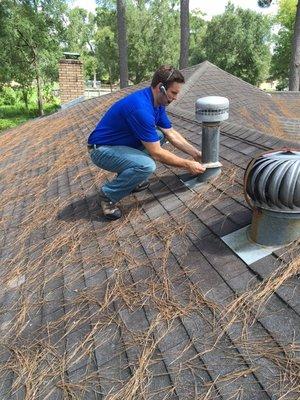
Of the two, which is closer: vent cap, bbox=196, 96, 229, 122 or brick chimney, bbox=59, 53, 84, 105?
vent cap, bbox=196, 96, 229, 122

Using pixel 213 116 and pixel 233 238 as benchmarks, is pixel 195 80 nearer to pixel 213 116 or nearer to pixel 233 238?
pixel 213 116

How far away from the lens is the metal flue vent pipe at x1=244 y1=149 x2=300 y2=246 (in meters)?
2.15

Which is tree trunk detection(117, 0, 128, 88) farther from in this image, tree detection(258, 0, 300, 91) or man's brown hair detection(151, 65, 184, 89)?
tree detection(258, 0, 300, 91)

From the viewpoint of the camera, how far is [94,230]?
11.6 ft

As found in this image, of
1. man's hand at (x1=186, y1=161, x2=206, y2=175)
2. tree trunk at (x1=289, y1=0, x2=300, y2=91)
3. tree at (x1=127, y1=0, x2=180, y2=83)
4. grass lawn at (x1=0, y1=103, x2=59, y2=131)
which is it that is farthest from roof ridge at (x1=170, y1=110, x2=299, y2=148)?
tree at (x1=127, y1=0, x2=180, y2=83)

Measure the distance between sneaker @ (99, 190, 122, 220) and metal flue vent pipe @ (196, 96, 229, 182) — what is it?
88 centimetres

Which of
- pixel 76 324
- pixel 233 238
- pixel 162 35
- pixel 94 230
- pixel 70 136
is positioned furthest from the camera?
pixel 162 35

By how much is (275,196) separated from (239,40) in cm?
3872

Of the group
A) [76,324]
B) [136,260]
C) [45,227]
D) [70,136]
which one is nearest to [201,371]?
[76,324]

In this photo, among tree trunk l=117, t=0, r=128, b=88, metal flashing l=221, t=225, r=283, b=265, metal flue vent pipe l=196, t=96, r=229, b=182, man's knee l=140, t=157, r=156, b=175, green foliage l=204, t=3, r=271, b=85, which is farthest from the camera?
green foliage l=204, t=3, r=271, b=85

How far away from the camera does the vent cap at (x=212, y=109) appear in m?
3.26

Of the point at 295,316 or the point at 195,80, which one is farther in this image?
the point at 195,80

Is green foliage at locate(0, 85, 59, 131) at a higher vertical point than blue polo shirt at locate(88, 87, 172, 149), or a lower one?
lower

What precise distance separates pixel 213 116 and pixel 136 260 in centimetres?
146
